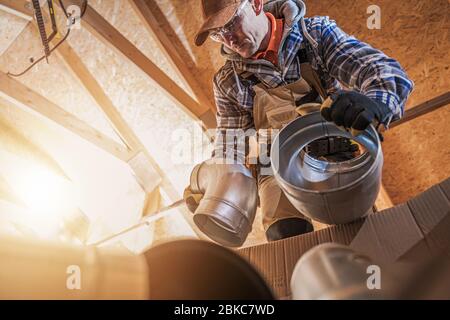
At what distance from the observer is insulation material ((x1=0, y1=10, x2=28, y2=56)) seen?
8.82ft

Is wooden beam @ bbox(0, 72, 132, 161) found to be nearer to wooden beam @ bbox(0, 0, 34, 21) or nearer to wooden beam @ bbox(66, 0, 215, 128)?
wooden beam @ bbox(0, 0, 34, 21)

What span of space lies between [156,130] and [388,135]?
59.9 inches

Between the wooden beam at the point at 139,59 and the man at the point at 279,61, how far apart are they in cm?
119

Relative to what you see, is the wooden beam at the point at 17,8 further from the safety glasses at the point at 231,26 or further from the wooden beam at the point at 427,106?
the wooden beam at the point at 427,106

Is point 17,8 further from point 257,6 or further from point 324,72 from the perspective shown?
point 324,72

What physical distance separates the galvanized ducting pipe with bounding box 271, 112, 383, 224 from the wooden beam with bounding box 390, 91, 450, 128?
1400 mm

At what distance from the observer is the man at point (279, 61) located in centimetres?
125

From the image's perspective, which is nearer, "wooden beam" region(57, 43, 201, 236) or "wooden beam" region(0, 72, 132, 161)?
"wooden beam" region(57, 43, 201, 236)

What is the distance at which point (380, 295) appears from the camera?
384 millimetres

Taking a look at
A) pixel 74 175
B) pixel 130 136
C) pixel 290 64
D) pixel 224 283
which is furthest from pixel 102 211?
pixel 224 283

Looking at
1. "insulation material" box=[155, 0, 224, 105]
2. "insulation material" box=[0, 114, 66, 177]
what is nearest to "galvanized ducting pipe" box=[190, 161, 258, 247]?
"insulation material" box=[155, 0, 224, 105]

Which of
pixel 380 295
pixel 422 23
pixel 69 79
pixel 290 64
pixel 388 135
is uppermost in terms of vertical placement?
pixel 69 79

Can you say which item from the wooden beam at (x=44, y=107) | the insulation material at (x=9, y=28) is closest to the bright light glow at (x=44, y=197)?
the wooden beam at (x=44, y=107)

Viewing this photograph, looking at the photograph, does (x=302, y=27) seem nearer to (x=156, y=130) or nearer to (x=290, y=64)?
(x=290, y=64)
